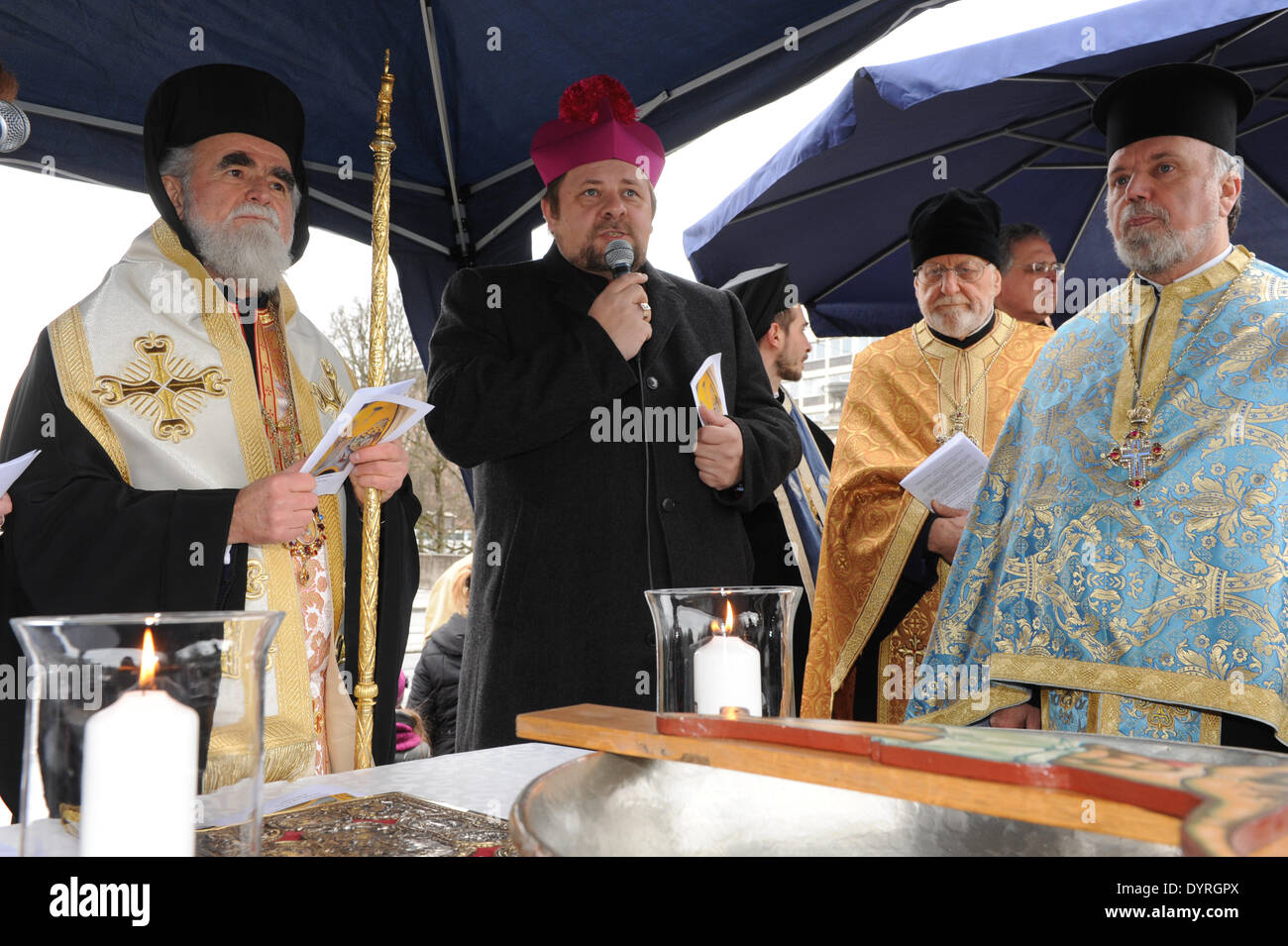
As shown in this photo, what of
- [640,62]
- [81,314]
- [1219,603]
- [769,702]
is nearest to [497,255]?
[640,62]

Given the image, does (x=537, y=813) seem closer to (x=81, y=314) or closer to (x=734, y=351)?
(x=81, y=314)

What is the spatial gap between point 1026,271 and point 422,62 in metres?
2.69

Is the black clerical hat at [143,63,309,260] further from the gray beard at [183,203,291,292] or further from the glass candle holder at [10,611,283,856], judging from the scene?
the glass candle holder at [10,611,283,856]

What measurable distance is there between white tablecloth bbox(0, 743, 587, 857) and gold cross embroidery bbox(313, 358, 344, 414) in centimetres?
131

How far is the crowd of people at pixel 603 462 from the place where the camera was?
2.27 meters

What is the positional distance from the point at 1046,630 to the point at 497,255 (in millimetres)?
2965

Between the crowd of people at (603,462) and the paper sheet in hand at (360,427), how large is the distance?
6cm

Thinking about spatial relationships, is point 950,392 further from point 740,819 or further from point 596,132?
point 740,819

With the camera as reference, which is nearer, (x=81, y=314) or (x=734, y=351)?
(x=81, y=314)

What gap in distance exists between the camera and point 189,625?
787 mm

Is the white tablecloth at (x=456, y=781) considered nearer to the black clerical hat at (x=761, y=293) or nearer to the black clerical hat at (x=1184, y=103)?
the black clerical hat at (x=1184, y=103)

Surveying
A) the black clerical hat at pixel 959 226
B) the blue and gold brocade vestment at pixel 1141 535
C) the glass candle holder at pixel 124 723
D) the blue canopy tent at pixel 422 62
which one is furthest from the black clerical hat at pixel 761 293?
the glass candle holder at pixel 124 723

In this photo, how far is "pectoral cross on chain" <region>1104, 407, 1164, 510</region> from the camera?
8.18ft

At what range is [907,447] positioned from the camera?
155 inches
